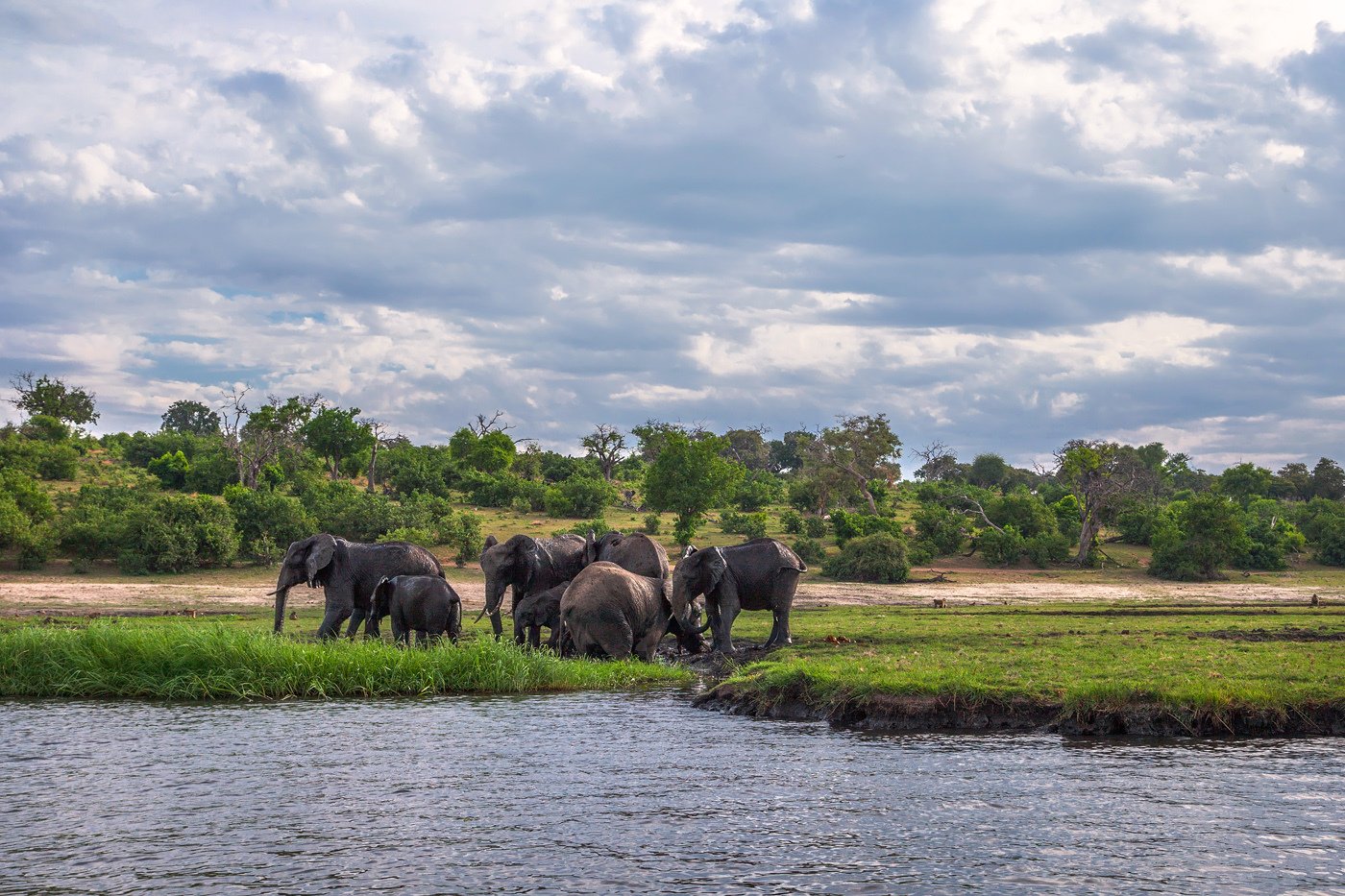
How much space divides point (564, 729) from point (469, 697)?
3.44m

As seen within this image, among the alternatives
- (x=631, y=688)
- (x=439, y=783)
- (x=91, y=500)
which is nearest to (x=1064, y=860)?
(x=439, y=783)

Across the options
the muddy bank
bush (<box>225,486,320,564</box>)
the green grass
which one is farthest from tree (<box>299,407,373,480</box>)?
the muddy bank

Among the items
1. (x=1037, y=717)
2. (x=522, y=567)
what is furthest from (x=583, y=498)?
(x=1037, y=717)

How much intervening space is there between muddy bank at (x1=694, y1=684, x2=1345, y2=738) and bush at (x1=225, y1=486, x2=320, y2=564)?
32625 millimetres

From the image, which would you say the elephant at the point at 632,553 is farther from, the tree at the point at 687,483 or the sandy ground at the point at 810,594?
the tree at the point at 687,483

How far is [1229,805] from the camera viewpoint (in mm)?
12320

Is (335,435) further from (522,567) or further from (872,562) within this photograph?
(522,567)

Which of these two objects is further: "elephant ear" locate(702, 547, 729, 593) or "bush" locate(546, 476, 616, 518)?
"bush" locate(546, 476, 616, 518)

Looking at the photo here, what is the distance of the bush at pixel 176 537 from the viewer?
142 ft

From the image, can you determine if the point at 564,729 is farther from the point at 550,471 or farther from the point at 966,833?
the point at 550,471

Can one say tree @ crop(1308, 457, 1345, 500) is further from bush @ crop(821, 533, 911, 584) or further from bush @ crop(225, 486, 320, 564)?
bush @ crop(225, 486, 320, 564)

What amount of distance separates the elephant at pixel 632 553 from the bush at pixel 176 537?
2293 cm

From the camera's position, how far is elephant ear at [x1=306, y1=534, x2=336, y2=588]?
24906 mm

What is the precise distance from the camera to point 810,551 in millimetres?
55250
